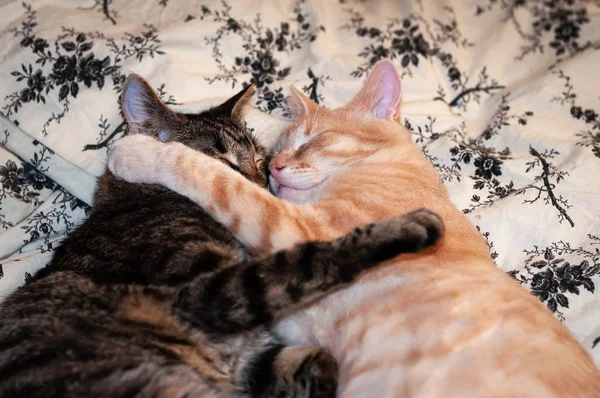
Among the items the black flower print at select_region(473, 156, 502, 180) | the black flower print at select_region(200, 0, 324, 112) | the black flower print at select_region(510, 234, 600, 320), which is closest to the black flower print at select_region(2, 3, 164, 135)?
the black flower print at select_region(200, 0, 324, 112)

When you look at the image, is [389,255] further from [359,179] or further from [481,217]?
[481,217]

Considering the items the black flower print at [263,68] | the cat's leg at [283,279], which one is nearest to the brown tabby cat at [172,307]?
the cat's leg at [283,279]

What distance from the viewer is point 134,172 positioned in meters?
1.84

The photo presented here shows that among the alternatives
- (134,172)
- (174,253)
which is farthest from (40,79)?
(174,253)

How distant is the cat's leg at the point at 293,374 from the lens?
1575 millimetres

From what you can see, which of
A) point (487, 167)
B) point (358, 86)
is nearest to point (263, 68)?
point (358, 86)

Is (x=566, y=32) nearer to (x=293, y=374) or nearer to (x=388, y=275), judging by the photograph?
(x=388, y=275)

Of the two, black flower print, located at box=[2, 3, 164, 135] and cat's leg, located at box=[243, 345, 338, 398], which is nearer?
cat's leg, located at box=[243, 345, 338, 398]

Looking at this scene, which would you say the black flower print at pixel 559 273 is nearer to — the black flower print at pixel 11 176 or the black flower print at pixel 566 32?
the black flower print at pixel 566 32

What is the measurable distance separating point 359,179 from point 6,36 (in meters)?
1.72

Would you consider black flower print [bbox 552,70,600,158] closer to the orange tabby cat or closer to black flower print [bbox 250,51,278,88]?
the orange tabby cat

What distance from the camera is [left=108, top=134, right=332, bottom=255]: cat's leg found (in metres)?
1.68

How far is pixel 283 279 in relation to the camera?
1.44 m

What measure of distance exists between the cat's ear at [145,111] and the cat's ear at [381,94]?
803mm
